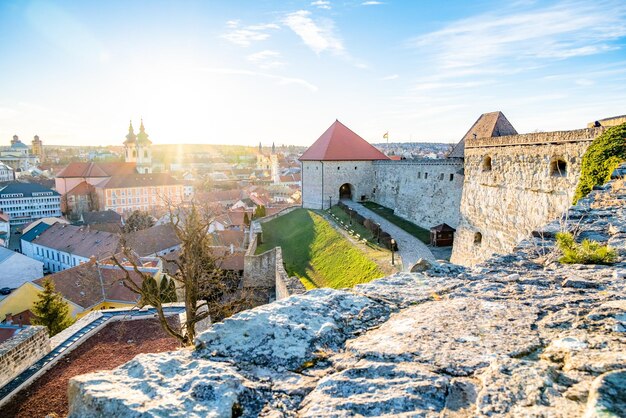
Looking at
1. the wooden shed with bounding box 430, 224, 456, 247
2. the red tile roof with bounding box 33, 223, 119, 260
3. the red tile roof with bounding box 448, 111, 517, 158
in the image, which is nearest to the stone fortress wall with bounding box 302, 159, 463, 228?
the red tile roof with bounding box 448, 111, 517, 158

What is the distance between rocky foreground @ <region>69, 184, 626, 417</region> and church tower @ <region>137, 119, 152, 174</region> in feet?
284

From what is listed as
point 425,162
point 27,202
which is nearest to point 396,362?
point 425,162

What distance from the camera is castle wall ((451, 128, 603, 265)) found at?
33.1 feet

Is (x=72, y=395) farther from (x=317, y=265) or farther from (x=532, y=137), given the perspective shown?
(x=317, y=265)

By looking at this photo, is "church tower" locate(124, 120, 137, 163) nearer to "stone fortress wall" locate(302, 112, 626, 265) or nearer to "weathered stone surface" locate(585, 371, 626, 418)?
"stone fortress wall" locate(302, 112, 626, 265)

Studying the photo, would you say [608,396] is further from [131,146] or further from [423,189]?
[131,146]

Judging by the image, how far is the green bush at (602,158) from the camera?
8.33 metres

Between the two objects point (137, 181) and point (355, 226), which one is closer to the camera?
point (355, 226)

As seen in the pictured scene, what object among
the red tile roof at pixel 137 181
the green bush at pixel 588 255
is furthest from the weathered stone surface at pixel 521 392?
the red tile roof at pixel 137 181

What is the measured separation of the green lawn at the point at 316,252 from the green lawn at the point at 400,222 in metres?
3.74

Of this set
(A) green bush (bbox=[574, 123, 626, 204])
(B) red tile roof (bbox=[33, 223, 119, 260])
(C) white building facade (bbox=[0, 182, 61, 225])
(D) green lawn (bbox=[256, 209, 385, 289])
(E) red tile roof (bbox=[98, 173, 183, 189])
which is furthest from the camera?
(E) red tile roof (bbox=[98, 173, 183, 189])

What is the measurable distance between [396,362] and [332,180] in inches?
1139

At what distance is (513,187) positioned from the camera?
1190 cm

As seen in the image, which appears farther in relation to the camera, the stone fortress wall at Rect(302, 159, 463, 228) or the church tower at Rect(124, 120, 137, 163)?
the church tower at Rect(124, 120, 137, 163)
